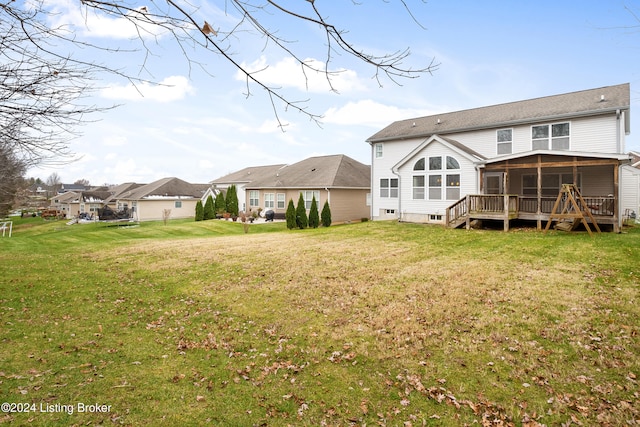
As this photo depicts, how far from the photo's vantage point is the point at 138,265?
12.2 metres

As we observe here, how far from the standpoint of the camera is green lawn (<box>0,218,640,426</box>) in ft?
13.4

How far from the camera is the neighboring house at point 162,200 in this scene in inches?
1721

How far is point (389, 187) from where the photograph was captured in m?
24.4

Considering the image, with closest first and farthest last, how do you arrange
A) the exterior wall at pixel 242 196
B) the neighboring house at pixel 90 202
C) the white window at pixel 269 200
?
the white window at pixel 269 200 → the exterior wall at pixel 242 196 → the neighboring house at pixel 90 202

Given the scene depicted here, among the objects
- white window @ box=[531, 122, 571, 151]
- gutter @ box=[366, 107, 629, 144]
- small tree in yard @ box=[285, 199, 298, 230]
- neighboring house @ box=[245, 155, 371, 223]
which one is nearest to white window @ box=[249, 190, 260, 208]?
neighboring house @ box=[245, 155, 371, 223]

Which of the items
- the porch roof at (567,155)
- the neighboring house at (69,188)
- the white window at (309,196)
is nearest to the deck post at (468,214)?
the porch roof at (567,155)

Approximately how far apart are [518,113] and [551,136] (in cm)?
236

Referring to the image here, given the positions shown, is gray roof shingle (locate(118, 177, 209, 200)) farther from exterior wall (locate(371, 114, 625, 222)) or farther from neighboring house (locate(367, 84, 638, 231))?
neighboring house (locate(367, 84, 638, 231))

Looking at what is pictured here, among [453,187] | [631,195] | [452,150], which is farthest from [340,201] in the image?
[631,195]

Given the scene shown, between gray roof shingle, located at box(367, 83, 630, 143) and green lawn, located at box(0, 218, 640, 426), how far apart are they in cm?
855

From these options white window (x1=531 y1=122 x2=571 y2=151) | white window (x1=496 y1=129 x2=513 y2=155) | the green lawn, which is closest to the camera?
the green lawn

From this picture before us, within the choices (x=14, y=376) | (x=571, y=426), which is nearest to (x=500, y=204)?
(x=571, y=426)

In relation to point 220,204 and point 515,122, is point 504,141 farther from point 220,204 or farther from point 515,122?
point 220,204

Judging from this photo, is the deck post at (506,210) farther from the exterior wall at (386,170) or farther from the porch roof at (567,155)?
the exterior wall at (386,170)
